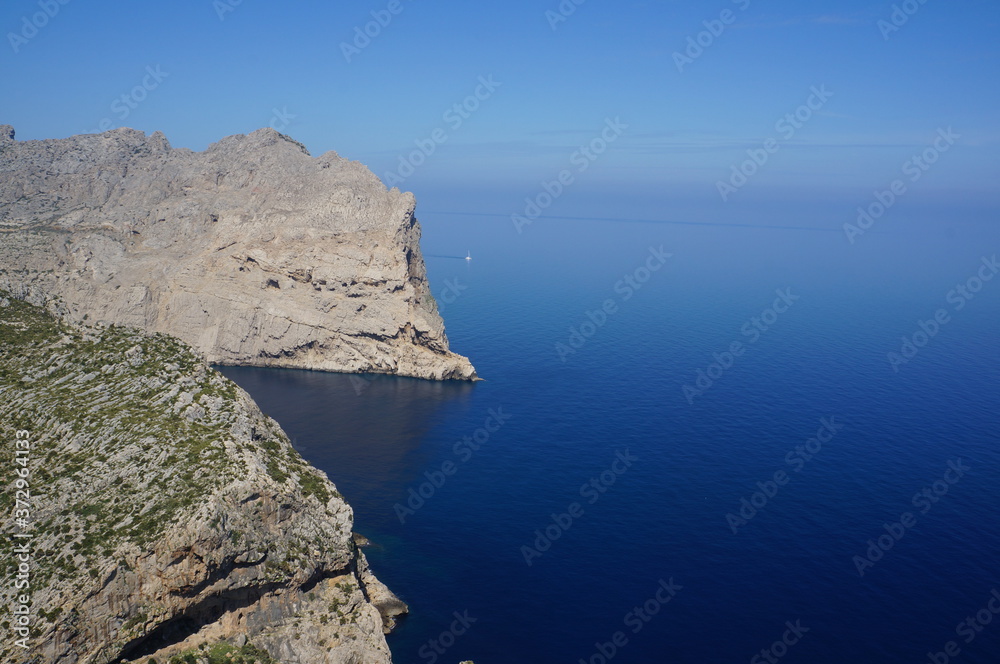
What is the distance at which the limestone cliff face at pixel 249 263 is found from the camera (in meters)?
133

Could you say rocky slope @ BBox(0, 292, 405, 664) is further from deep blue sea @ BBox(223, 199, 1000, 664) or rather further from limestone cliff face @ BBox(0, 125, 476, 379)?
limestone cliff face @ BBox(0, 125, 476, 379)

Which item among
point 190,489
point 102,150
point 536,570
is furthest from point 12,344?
point 102,150

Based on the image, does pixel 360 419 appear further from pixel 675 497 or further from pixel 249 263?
pixel 675 497

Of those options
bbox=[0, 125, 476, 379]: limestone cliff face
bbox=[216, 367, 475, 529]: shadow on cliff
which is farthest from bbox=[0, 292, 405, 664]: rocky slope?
bbox=[0, 125, 476, 379]: limestone cliff face

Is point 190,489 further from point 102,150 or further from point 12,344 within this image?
point 102,150

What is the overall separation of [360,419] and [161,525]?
66.0 m

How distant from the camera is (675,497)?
8544 cm

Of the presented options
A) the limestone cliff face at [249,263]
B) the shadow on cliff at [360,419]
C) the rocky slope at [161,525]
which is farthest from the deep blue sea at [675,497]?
the rocky slope at [161,525]

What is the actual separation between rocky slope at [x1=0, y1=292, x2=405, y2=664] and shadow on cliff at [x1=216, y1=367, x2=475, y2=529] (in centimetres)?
2701

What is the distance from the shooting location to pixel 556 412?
374ft

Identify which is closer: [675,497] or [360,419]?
[675,497]

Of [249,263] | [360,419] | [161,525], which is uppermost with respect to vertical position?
[249,263]

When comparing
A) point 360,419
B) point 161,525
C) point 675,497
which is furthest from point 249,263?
point 161,525

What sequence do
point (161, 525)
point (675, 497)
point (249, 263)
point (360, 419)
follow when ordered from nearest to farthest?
point (161, 525) → point (675, 497) → point (360, 419) → point (249, 263)
